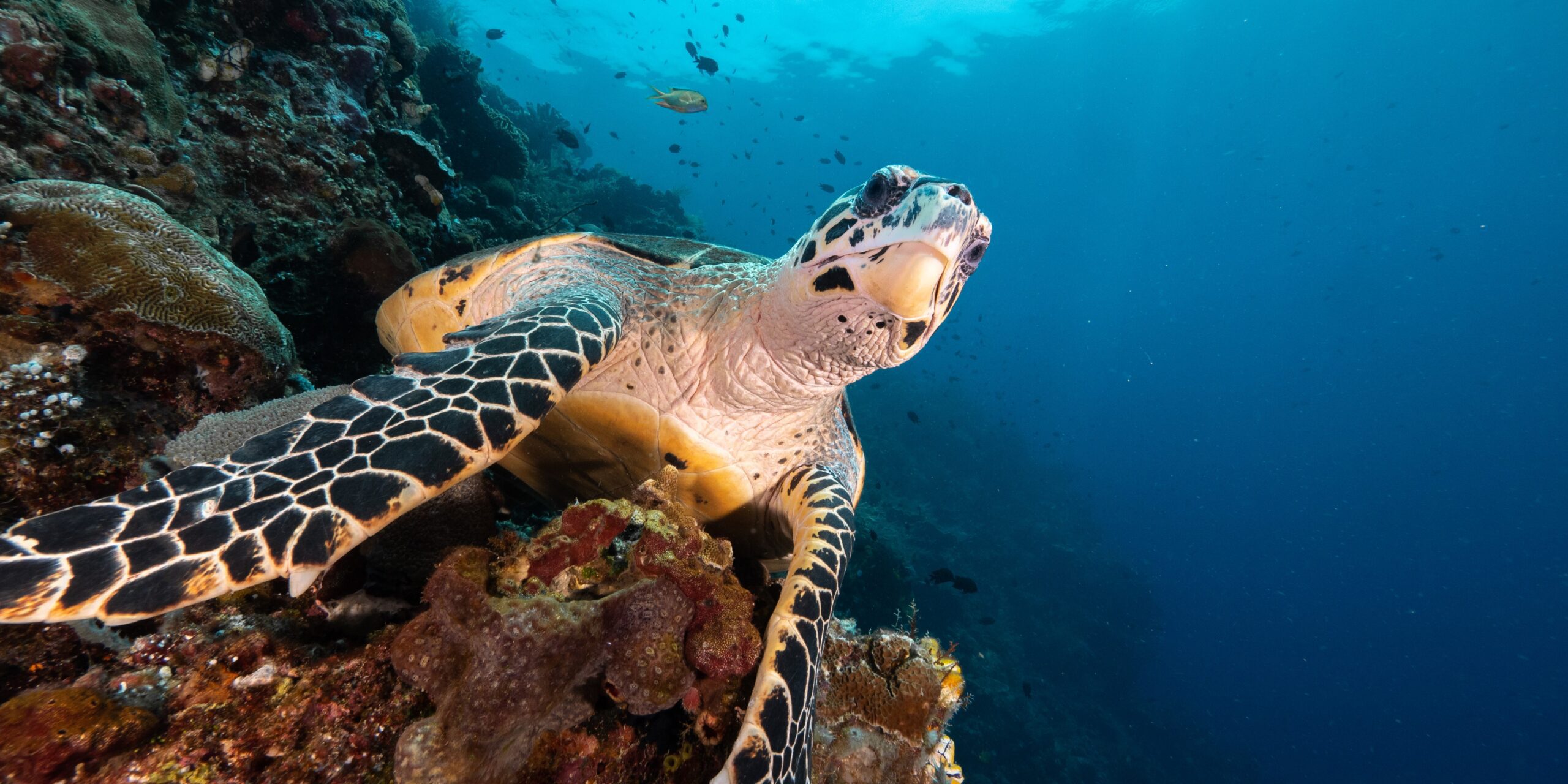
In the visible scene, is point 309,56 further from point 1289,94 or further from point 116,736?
point 1289,94

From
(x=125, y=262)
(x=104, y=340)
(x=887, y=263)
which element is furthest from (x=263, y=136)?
(x=887, y=263)

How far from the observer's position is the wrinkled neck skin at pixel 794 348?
90.4 inches

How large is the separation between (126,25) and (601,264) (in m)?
3.06

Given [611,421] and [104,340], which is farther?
[611,421]

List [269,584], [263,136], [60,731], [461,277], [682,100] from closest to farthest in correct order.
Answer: [60,731] < [269,584] < [461,277] < [263,136] < [682,100]

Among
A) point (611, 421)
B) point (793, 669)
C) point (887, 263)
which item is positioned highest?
point (887, 263)

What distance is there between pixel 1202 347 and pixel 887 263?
107718 mm

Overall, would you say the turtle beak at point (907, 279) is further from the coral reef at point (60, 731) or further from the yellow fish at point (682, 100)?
the yellow fish at point (682, 100)

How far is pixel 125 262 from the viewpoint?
2020 millimetres

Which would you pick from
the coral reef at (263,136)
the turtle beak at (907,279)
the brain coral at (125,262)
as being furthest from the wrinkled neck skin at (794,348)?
the coral reef at (263,136)

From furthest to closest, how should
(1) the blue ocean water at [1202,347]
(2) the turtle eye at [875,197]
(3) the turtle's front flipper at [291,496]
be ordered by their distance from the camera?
(1) the blue ocean water at [1202,347] < (2) the turtle eye at [875,197] < (3) the turtle's front flipper at [291,496]

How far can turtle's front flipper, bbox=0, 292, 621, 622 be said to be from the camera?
3.60 feet

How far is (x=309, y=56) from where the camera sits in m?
4.71

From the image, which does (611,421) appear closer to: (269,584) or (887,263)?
(269,584)
